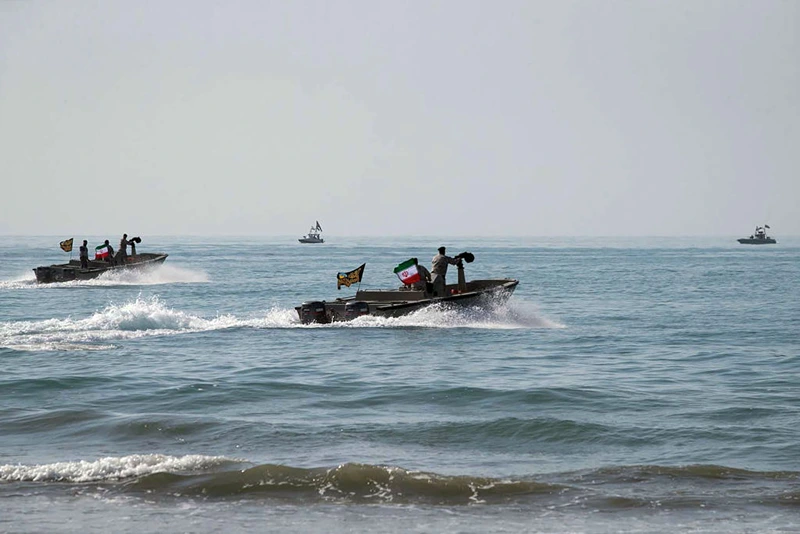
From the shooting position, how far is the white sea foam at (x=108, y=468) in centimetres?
1362

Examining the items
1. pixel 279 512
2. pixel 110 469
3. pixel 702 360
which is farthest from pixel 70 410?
pixel 702 360

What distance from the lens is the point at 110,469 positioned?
14.0 metres

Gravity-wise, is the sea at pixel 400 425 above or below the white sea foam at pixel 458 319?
below

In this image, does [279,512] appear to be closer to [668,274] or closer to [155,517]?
[155,517]

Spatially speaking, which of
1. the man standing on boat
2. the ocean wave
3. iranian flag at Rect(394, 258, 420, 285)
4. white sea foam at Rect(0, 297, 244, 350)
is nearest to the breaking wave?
white sea foam at Rect(0, 297, 244, 350)

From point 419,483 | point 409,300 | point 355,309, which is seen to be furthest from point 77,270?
point 419,483

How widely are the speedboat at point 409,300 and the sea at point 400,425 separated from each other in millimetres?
391

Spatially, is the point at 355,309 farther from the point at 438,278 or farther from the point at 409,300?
the point at 438,278

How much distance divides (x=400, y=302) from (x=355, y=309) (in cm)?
154

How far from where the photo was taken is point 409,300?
33000mm

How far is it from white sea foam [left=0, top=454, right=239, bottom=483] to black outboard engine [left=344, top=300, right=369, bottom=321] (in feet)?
60.8

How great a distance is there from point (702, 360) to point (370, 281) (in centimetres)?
4560

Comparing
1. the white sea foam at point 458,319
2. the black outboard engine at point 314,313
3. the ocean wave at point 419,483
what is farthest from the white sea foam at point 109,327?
the ocean wave at point 419,483

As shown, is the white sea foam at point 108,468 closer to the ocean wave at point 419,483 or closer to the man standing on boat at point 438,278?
the ocean wave at point 419,483
